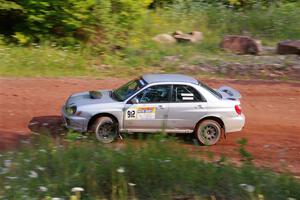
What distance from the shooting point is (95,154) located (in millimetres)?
6039

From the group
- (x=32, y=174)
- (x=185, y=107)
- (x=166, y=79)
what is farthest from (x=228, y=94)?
(x=32, y=174)

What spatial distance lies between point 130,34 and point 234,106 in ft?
27.3

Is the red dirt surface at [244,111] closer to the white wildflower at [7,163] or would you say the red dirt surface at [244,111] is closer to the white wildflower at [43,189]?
the white wildflower at [7,163]

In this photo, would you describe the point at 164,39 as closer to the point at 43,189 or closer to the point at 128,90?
the point at 128,90

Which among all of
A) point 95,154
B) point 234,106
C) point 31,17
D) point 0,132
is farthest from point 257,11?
point 95,154

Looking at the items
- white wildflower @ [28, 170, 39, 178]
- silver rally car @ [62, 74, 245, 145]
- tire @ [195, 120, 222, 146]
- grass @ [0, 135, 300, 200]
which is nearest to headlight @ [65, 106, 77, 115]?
silver rally car @ [62, 74, 245, 145]

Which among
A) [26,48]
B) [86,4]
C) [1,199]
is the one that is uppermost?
[86,4]

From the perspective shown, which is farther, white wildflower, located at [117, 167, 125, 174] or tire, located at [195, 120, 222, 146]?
tire, located at [195, 120, 222, 146]

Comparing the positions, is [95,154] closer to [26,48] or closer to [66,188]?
[66,188]

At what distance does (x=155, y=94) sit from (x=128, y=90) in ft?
2.07

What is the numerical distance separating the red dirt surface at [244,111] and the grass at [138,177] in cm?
363

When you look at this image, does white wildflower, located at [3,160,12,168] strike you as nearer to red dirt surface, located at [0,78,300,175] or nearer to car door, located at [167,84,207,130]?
red dirt surface, located at [0,78,300,175]

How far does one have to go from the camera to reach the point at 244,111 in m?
13.6

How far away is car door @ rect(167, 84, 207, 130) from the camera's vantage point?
36.5 feet
